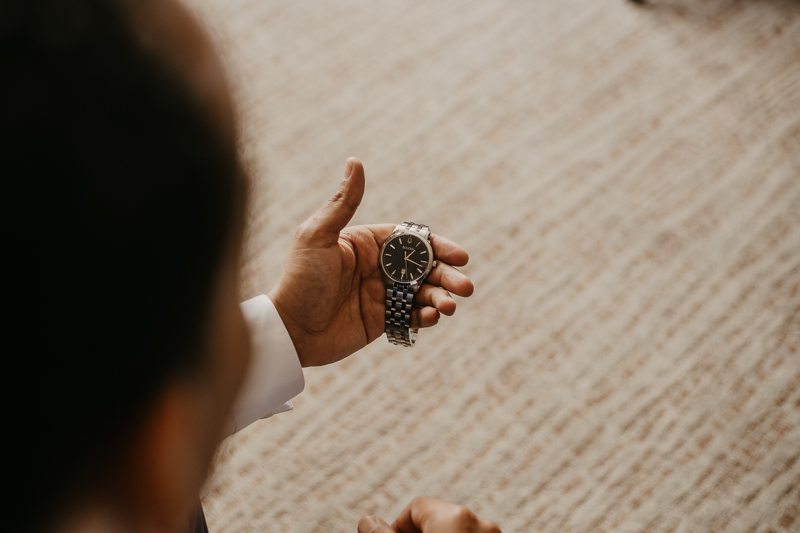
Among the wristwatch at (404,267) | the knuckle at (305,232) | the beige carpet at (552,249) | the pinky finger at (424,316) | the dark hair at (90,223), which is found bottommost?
the beige carpet at (552,249)

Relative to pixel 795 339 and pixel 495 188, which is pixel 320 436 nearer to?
pixel 495 188

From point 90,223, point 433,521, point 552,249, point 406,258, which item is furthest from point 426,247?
point 90,223

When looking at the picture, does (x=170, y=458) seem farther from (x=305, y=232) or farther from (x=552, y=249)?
(x=552, y=249)

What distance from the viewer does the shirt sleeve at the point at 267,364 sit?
1.03 m

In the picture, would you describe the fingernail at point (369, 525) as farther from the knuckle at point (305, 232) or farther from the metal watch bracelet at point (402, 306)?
the knuckle at point (305, 232)

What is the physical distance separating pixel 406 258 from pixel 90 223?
79 centimetres

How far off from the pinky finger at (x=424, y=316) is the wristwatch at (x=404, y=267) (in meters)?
0.01

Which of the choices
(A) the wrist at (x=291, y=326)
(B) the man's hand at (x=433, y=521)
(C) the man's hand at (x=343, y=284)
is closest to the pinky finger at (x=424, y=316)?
(C) the man's hand at (x=343, y=284)

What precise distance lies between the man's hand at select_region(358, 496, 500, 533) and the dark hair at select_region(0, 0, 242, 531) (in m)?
0.67

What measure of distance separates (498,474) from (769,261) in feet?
3.23

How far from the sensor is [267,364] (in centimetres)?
103

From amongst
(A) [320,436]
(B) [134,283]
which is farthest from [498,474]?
(B) [134,283]

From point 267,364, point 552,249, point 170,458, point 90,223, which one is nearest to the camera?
point 90,223

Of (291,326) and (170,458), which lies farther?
(291,326)
